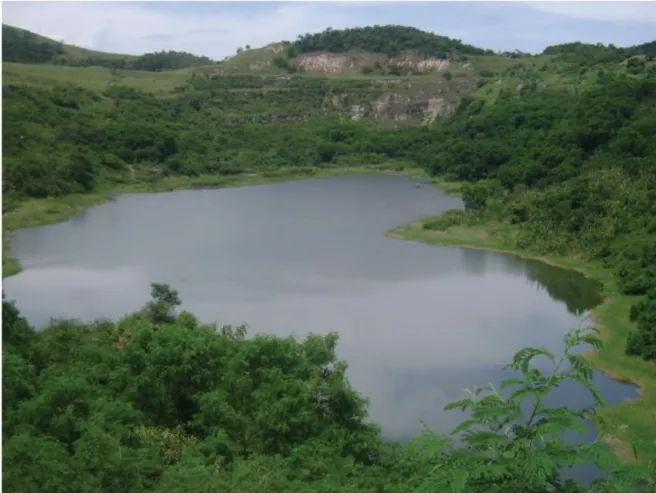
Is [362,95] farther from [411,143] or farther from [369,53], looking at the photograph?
[369,53]

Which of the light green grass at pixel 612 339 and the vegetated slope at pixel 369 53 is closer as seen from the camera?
the light green grass at pixel 612 339

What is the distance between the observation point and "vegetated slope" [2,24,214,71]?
37156 millimetres

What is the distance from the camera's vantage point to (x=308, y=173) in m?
28.3

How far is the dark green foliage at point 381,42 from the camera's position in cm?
4409

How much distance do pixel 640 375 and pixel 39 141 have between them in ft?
61.2

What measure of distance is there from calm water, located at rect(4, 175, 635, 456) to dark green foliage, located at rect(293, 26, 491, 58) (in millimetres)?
25779

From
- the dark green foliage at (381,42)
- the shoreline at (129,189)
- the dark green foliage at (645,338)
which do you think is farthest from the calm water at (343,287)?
the dark green foliage at (381,42)

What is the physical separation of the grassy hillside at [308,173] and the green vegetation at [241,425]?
0.01 m

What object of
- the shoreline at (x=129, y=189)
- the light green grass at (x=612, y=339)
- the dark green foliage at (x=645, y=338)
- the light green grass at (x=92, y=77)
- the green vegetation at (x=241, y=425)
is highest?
the light green grass at (x=92, y=77)

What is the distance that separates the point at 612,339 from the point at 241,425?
6706 millimetres

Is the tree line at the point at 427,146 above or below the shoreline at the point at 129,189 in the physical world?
above

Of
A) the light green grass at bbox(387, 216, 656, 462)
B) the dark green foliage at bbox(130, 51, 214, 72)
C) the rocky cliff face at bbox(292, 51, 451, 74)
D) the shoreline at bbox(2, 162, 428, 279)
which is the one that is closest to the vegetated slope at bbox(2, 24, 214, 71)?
the dark green foliage at bbox(130, 51, 214, 72)

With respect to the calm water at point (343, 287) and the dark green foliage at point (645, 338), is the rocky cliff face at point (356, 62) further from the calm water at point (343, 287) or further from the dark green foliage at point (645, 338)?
the dark green foliage at point (645, 338)

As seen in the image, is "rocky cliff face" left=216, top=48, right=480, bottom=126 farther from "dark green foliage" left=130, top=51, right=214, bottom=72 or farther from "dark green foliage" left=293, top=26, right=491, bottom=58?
"dark green foliage" left=130, top=51, right=214, bottom=72
